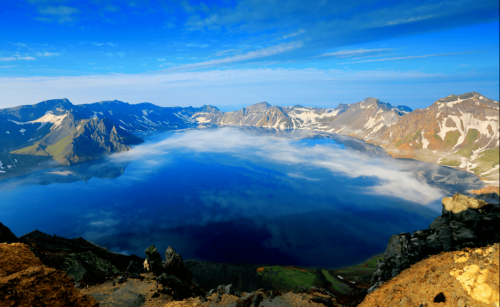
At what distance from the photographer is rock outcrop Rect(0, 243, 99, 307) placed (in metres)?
13.0

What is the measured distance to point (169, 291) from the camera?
2677cm

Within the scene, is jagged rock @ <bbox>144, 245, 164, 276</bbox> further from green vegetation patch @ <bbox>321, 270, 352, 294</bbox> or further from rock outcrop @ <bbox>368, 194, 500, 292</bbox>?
green vegetation patch @ <bbox>321, 270, 352, 294</bbox>

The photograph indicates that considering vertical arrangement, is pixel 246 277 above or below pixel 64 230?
above

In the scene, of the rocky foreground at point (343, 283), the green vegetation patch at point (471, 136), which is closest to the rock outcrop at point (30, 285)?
the rocky foreground at point (343, 283)

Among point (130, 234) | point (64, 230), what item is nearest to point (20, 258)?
point (130, 234)

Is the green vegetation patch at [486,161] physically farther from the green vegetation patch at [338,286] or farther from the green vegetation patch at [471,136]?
the green vegetation patch at [338,286]

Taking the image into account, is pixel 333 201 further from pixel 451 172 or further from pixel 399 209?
pixel 451 172

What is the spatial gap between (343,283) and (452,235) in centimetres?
3375

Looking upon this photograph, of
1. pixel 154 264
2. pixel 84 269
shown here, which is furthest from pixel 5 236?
pixel 154 264

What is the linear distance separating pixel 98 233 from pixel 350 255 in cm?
11296

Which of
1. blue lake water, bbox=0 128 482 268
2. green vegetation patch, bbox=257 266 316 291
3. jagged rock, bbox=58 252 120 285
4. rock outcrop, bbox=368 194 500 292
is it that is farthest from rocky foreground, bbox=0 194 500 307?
blue lake water, bbox=0 128 482 268

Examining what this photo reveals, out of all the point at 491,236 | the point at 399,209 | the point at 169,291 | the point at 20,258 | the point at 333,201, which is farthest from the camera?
the point at 333,201

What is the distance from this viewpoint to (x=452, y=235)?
75.6 ft

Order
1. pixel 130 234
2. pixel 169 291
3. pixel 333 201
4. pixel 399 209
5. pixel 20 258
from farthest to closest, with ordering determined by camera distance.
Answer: pixel 333 201, pixel 399 209, pixel 130 234, pixel 169 291, pixel 20 258
